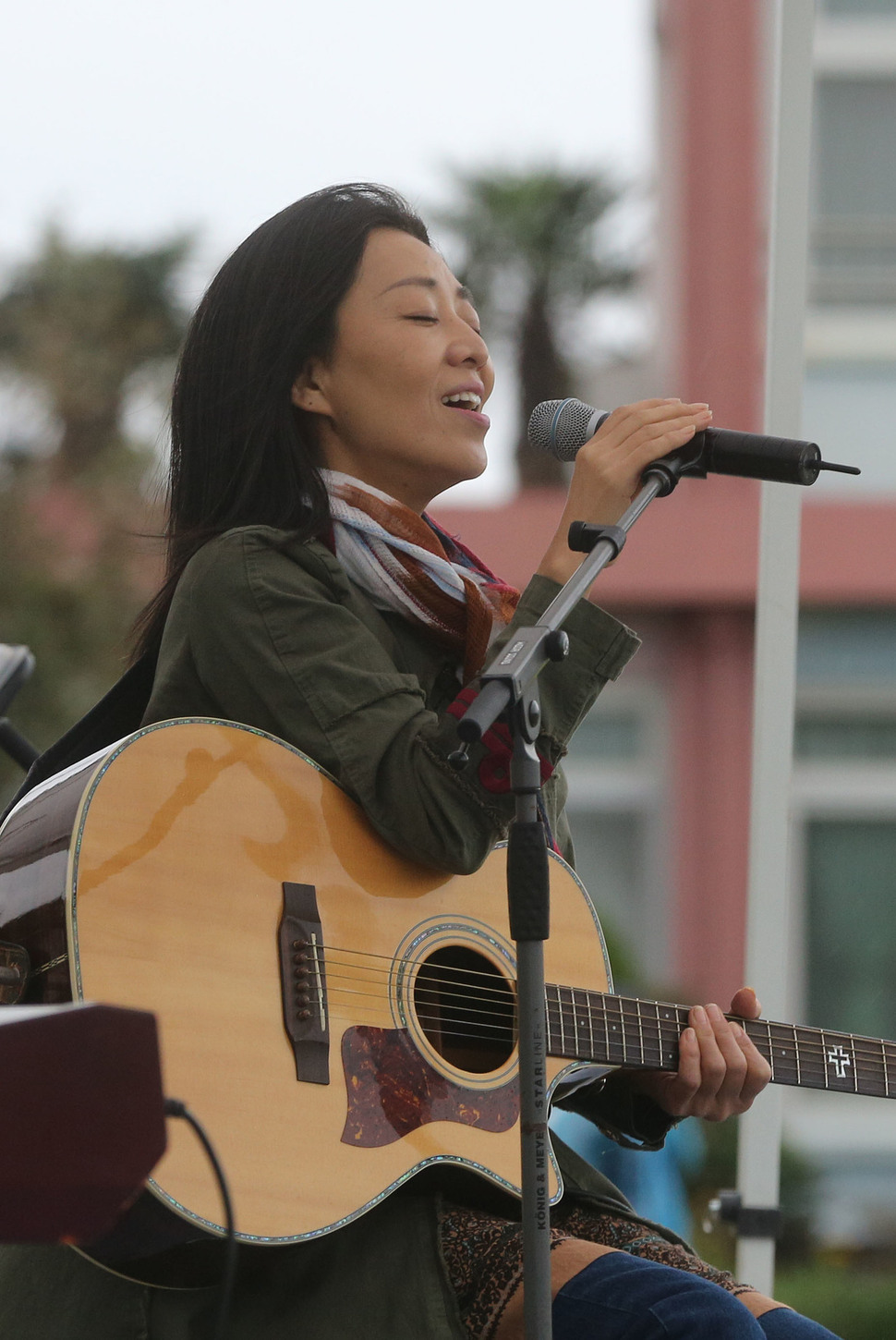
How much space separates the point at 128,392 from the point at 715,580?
157 inches

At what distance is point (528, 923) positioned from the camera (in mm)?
1691

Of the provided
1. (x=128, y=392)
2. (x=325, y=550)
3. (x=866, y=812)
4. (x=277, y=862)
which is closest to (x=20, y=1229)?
(x=277, y=862)

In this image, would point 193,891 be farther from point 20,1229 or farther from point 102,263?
point 102,263

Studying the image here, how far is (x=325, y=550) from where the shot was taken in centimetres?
223

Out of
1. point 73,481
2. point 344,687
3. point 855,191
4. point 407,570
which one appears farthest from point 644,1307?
point 73,481

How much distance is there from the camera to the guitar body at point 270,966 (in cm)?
181

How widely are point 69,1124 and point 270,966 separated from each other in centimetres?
59

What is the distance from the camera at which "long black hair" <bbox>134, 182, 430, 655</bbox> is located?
232 cm

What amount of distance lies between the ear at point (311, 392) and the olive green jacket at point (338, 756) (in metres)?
0.25

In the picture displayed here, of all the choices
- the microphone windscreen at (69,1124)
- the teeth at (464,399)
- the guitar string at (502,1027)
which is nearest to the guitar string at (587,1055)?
the guitar string at (502,1027)

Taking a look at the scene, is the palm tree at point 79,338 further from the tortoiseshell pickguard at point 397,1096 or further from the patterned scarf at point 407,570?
the tortoiseshell pickguard at point 397,1096

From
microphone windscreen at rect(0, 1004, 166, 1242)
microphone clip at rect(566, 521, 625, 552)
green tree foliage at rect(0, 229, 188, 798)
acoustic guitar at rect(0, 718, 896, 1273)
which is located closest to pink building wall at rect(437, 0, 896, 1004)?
green tree foliage at rect(0, 229, 188, 798)

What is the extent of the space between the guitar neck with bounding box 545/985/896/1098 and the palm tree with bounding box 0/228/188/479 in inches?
305

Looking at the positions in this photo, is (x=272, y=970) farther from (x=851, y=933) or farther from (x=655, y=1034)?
(x=851, y=933)
